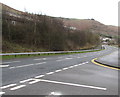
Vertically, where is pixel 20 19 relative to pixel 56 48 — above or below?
above

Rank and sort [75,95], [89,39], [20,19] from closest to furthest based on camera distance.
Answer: [75,95]
[20,19]
[89,39]

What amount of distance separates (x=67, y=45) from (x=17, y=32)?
54.8 feet

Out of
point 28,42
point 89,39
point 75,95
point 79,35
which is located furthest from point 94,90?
point 89,39

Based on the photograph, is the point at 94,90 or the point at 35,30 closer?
the point at 94,90

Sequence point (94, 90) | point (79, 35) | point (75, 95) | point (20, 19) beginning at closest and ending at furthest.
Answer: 1. point (75, 95)
2. point (94, 90)
3. point (20, 19)
4. point (79, 35)

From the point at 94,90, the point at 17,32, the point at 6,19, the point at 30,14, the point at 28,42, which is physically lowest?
the point at 94,90

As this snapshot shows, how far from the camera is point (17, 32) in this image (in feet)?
118

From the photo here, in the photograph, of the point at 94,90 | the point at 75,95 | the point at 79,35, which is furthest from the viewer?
the point at 79,35

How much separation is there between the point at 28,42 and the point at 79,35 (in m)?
26.5

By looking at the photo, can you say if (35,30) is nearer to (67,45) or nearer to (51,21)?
(51,21)

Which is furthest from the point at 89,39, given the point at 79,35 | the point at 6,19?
Result: the point at 6,19

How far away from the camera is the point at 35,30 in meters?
36.8

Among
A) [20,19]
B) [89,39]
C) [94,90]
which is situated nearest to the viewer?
[94,90]

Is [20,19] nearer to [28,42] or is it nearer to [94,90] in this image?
[28,42]
